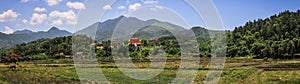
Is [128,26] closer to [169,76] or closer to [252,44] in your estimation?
[169,76]

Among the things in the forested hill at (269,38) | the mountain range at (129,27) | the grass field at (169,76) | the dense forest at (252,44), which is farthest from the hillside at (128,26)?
the forested hill at (269,38)

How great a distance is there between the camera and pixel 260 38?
52.2 meters

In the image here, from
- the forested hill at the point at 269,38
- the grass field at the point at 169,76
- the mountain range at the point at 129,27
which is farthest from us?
the forested hill at the point at 269,38

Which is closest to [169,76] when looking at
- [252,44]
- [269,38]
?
[252,44]

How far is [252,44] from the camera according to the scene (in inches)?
1978

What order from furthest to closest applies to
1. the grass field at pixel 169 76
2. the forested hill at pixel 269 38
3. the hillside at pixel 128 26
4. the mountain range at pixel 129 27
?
1. the forested hill at pixel 269 38
2. the grass field at pixel 169 76
3. the hillside at pixel 128 26
4. the mountain range at pixel 129 27

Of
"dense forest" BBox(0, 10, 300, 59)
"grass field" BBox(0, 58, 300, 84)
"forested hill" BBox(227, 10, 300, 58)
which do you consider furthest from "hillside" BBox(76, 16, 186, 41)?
"forested hill" BBox(227, 10, 300, 58)

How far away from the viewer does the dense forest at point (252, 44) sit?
151ft

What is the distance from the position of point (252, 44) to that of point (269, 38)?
3.16 m

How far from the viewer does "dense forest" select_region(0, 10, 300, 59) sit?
151 feet

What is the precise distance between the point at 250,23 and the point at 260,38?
40.5 ft

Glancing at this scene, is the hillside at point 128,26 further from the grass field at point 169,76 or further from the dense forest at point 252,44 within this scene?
the dense forest at point 252,44

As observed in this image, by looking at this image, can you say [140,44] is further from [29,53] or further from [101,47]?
[29,53]

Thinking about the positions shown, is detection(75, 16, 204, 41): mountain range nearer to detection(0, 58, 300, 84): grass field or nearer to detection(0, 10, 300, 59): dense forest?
detection(0, 58, 300, 84): grass field
